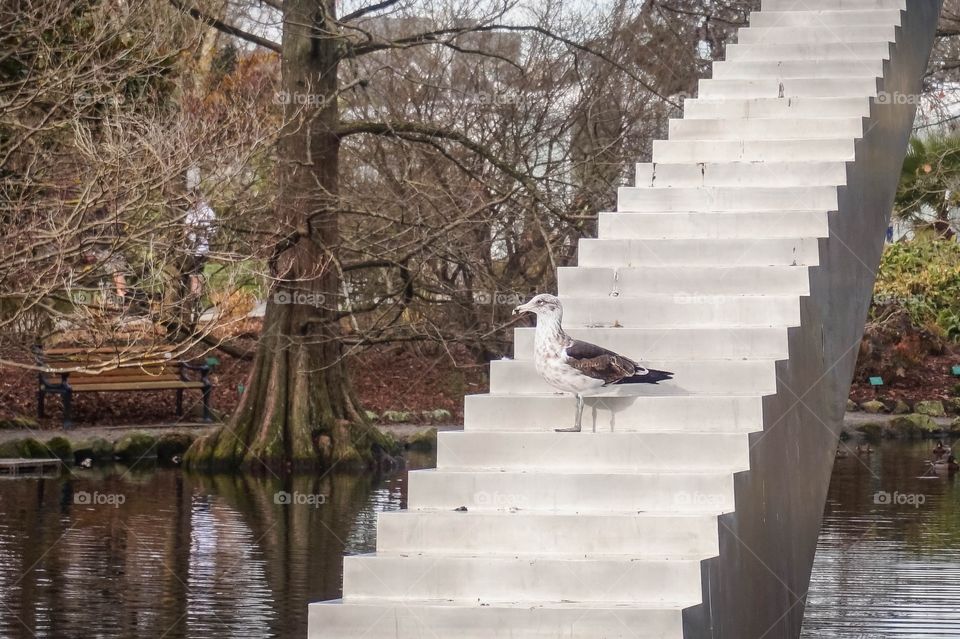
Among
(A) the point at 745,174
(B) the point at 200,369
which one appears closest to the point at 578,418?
(A) the point at 745,174

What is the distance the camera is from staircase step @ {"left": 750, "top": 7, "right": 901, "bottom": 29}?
13.8 metres

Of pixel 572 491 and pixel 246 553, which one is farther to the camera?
pixel 246 553

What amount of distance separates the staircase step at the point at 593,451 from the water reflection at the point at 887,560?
7.87 ft

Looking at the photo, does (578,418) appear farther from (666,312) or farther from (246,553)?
(246,553)

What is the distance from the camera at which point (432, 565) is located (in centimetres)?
Result: 838

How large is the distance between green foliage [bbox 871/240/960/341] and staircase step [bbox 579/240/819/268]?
22904mm

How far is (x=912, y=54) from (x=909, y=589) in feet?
16.3

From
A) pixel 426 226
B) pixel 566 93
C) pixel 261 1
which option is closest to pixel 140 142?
pixel 426 226

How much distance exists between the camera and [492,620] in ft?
25.7

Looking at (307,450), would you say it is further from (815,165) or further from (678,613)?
(678,613)

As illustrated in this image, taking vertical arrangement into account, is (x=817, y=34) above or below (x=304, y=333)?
above

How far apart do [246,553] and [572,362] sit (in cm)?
624

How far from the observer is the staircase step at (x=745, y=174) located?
37.9ft

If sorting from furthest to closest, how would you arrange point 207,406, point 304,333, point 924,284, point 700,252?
1. point 924,284
2. point 207,406
3. point 304,333
4. point 700,252
